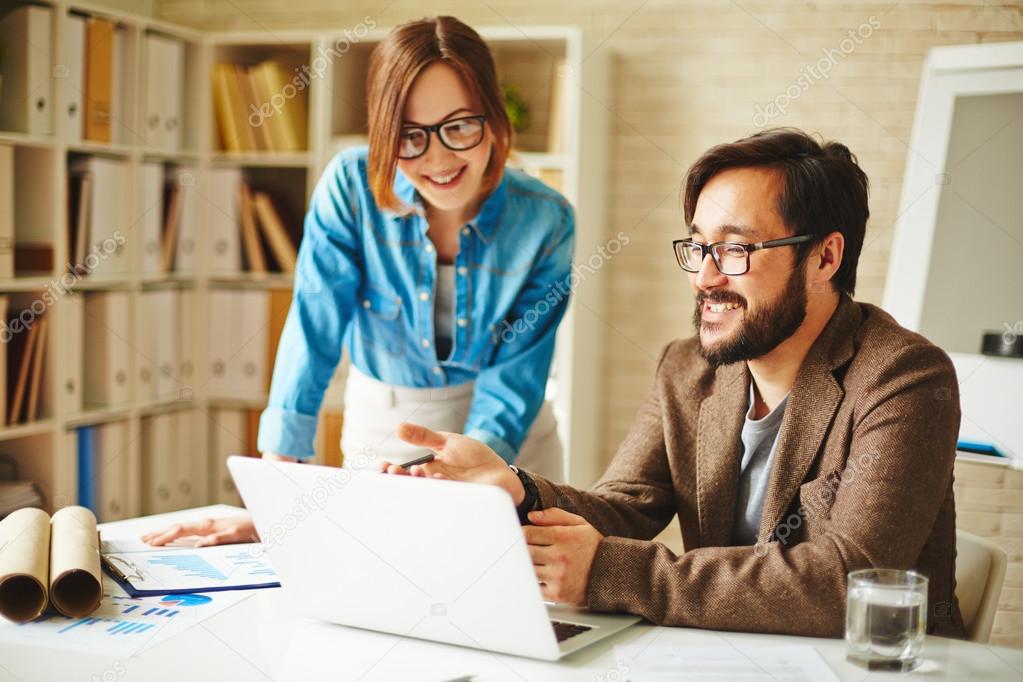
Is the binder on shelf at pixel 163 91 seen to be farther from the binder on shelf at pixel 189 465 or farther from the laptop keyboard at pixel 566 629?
the laptop keyboard at pixel 566 629

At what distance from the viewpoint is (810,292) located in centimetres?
160

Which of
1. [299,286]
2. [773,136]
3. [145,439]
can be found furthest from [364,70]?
[773,136]

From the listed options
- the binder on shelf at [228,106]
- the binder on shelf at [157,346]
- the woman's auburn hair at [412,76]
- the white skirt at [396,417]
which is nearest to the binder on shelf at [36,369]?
the binder on shelf at [157,346]

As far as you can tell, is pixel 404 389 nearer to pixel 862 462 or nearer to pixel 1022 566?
pixel 862 462

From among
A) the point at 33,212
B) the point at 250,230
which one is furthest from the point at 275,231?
the point at 33,212

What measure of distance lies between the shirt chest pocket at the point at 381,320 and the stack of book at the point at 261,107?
5.95 feet

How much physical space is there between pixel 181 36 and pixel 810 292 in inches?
115

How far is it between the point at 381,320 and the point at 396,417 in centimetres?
20

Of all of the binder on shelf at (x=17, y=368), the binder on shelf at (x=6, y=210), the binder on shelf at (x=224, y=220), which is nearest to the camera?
the binder on shelf at (x=6, y=210)

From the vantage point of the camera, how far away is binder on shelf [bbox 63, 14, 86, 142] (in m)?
3.33

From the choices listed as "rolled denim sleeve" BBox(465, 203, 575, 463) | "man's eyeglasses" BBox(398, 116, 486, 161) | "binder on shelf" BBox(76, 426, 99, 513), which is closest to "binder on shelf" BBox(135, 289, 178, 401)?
"binder on shelf" BBox(76, 426, 99, 513)

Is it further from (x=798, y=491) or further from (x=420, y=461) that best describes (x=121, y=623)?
(x=798, y=491)

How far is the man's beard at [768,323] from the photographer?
1.58 metres

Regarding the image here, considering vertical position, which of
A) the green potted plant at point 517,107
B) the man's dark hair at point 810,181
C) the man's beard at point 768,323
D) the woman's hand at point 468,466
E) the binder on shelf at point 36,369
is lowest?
the binder on shelf at point 36,369
